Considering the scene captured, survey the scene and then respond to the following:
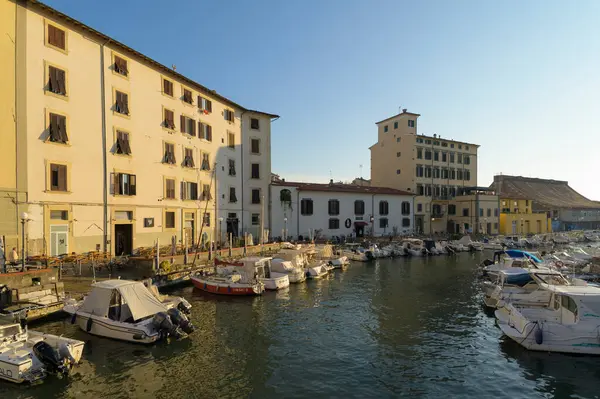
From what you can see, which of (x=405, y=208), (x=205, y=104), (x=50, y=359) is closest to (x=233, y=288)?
(x=50, y=359)

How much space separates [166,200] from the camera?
33938mm

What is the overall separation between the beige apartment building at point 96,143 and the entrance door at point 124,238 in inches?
3.6

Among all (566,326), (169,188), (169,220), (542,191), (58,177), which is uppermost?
(542,191)

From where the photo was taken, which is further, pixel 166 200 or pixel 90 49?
pixel 166 200

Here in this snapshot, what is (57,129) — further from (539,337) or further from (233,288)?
(539,337)

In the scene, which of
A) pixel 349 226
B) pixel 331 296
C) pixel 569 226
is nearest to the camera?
pixel 331 296

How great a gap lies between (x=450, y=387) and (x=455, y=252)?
41656mm

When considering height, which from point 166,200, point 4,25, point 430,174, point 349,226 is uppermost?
point 4,25

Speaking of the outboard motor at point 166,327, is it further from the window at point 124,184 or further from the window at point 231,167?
the window at point 231,167

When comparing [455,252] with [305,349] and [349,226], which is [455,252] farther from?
[305,349]

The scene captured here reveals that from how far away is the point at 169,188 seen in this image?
34.4 m

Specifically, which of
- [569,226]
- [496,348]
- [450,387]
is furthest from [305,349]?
[569,226]

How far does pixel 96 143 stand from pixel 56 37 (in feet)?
25.9

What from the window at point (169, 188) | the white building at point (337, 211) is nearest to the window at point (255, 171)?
the white building at point (337, 211)
